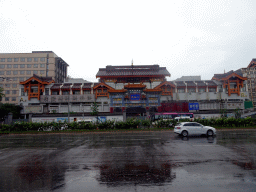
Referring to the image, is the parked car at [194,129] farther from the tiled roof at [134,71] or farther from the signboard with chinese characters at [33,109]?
the signboard with chinese characters at [33,109]

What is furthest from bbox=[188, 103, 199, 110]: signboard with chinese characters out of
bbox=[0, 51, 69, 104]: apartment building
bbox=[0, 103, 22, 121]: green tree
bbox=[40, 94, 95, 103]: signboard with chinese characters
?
bbox=[0, 51, 69, 104]: apartment building

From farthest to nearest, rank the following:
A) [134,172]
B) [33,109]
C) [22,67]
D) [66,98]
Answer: [22,67]
[66,98]
[33,109]
[134,172]

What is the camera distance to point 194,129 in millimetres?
15539

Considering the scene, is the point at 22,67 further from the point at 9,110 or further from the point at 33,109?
the point at 33,109

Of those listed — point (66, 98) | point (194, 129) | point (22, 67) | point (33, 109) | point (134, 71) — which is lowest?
point (194, 129)

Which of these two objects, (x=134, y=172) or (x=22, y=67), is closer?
(x=134, y=172)

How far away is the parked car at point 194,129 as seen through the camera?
50.5ft

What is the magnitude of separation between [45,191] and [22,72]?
69.3m

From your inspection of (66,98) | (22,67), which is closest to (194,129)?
(66,98)

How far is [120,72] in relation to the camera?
106 feet

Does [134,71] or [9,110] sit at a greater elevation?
[134,71]

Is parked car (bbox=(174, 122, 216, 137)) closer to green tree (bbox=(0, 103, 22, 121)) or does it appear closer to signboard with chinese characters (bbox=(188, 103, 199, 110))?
signboard with chinese characters (bbox=(188, 103, 199, 110))

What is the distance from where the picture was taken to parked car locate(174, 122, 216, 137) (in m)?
15.4

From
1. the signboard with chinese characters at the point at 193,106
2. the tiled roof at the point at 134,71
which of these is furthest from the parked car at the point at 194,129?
the signboard with chinese characters at the point at 193,106
